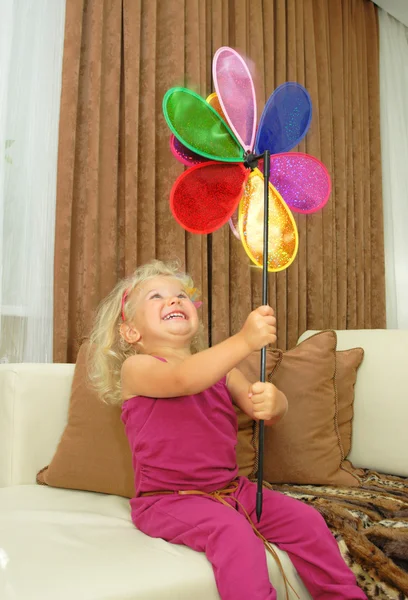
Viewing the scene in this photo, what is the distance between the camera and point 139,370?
56.6 inches

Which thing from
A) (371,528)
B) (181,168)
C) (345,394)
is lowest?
(371,528)

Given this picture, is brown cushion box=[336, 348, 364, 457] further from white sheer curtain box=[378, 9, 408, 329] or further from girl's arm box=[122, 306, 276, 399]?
white sheer curtain box=[378, 9, 408, 329]

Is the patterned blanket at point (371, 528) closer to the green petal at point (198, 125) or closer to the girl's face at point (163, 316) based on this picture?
the girl's face at point (163, 316)

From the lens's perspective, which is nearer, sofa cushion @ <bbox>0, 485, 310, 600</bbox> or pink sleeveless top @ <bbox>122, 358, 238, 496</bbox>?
sofa cushion @ <bbox>0, 485, 310, 600</bbox>

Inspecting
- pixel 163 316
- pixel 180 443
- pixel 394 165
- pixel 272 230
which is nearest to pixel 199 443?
pixel 180 443

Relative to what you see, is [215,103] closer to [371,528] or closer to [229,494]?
[229,494]

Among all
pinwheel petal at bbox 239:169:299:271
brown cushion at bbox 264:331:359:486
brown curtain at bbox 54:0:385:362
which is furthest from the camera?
brown curtain at bbox 54:0:385:362

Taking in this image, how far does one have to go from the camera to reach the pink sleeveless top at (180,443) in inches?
54.1

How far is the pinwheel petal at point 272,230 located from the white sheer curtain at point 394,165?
2.25 meters

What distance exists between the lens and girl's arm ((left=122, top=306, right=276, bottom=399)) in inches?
49.1

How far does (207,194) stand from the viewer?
1.47m

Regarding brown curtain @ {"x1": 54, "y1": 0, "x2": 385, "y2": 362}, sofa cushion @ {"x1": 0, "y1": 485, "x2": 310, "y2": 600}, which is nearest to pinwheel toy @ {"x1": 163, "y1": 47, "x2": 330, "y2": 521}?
sofa cushion @ {"x1": 0, "y1": 485, "x2": 310, "y2": 600}

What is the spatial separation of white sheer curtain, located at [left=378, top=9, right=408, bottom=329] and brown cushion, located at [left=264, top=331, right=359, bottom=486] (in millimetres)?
1772

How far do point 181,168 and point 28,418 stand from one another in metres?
1.17
